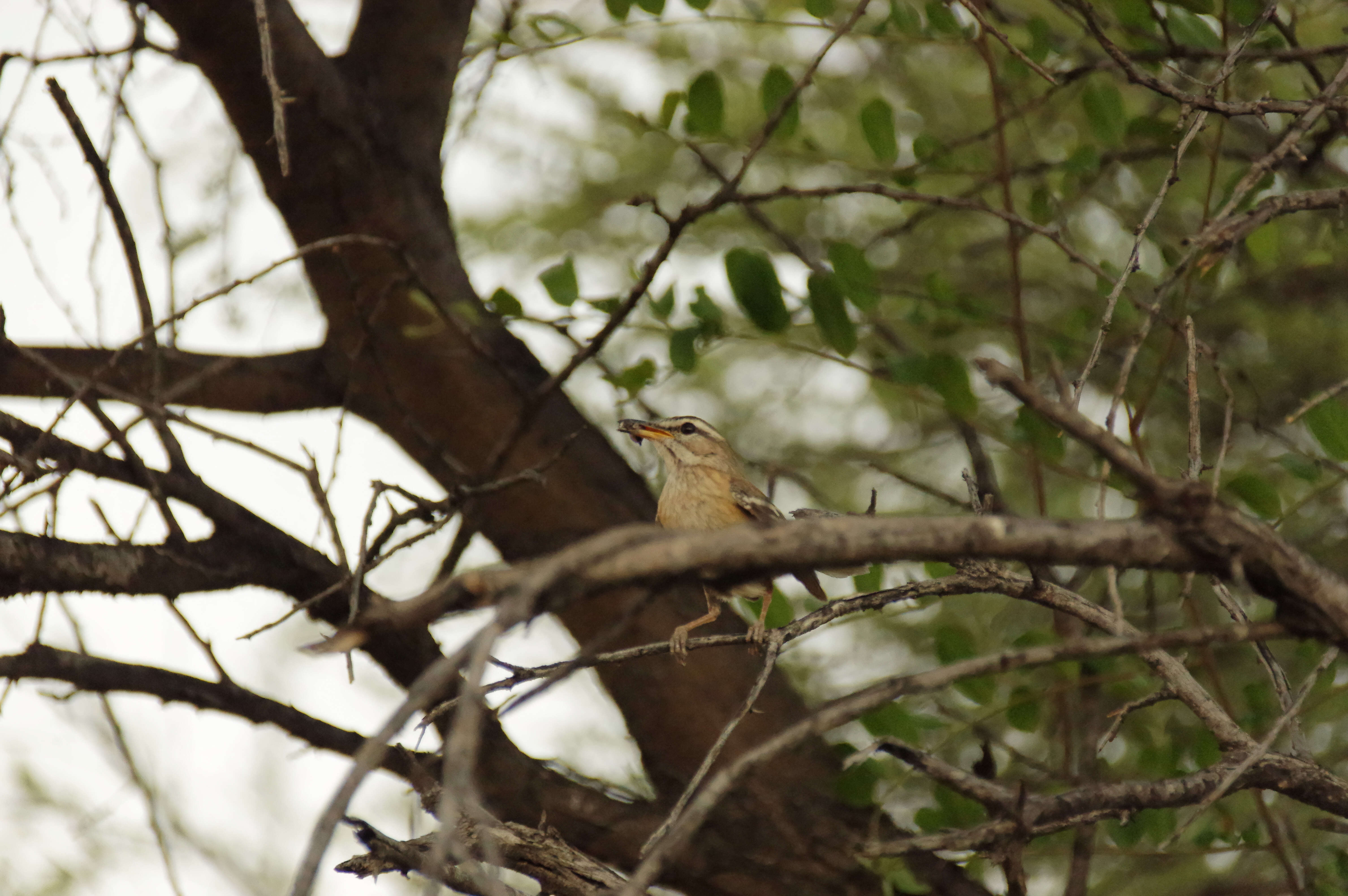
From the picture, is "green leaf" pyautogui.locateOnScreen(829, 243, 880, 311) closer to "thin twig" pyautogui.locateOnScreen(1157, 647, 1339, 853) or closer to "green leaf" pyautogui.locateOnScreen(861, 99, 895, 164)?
"green leaf" pyautogui.locateOnScreen(861, 99, 895, 164)

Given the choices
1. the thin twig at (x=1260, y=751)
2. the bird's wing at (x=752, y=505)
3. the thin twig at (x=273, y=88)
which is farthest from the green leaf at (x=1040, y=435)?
the thin twig at (x=273, y=88)

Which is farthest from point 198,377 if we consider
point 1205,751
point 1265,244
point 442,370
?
point 1265,244

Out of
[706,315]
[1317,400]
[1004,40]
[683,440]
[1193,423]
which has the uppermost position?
[683,440]

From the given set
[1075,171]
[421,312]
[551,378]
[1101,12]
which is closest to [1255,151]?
[1101,12]

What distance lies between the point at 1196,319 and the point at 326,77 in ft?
13.5

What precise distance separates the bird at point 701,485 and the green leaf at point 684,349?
79cm

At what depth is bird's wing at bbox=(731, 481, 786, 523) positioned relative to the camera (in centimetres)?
494

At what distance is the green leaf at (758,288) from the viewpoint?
3602 mm

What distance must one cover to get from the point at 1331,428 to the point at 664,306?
2.08 meters

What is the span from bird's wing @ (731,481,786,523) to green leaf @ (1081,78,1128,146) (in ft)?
6.14

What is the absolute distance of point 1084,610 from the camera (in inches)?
102

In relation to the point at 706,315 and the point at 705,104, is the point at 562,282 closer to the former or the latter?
the point at 706,315

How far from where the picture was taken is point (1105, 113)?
4043 millimetres

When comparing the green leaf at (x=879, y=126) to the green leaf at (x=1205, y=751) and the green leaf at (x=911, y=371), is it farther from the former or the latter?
the green leaf at (x=1205, y=751)
